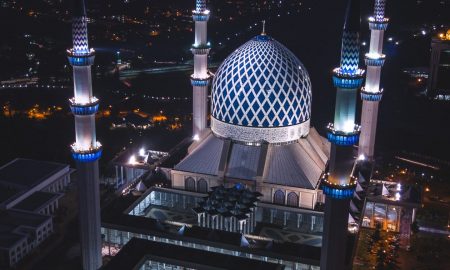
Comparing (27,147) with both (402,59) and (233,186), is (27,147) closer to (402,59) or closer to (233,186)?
(233,186)

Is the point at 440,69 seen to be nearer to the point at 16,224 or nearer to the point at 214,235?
the point at 214,235

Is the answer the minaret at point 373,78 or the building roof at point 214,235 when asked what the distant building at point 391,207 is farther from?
the building roof at point 214,235

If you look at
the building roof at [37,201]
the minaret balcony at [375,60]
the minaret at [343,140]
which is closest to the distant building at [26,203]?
the building roof at [37,201]

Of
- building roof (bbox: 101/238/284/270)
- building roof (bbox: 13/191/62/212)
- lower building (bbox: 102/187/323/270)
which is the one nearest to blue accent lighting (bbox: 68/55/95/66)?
lower building (bbox: 102/187/323/270)

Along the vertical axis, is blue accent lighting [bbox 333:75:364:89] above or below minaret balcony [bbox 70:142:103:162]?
above

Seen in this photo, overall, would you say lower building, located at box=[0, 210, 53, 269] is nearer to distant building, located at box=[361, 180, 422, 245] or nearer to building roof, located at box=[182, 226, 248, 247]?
building roof, located at box=[182, 226, 248, 247]

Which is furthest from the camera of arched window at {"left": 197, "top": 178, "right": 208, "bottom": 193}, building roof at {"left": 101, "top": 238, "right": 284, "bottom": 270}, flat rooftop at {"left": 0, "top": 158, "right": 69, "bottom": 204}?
flat rooftop at {"left": 0, "top": 158, "right": 69, "bottom": 204}

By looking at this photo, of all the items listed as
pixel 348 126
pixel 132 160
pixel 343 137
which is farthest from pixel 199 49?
pixel 343 137
